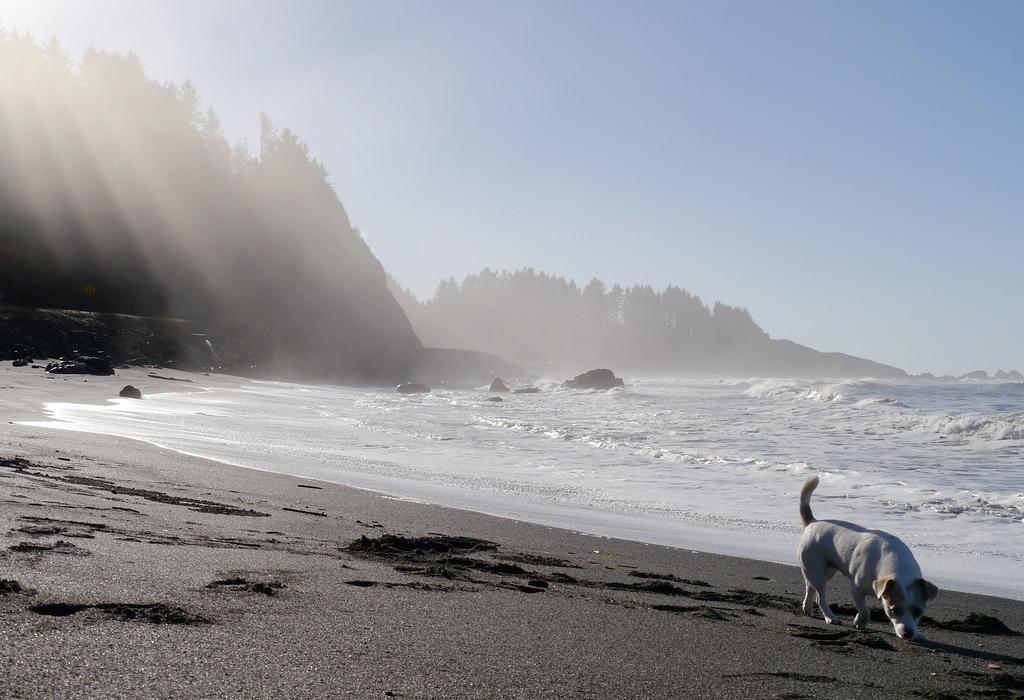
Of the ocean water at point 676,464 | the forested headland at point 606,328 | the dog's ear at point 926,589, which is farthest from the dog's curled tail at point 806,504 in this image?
the forested headland at point 606,328

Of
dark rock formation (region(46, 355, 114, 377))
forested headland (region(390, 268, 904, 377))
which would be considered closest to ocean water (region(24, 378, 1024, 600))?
dark rock formation (region(46, 355, 114, 377))

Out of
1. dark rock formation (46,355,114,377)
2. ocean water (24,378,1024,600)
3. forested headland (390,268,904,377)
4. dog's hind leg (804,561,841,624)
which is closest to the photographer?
dog's hind leg (804,561,841,624)

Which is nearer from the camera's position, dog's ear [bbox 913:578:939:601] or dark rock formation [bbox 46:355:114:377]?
dog's ear [bbox 913:578:939:601]

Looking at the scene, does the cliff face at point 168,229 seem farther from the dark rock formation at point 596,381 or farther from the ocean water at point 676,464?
the ocean water at point 676,464

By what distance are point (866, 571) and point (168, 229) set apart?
61.6 meters

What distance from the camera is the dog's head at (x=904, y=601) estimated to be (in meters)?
4.08

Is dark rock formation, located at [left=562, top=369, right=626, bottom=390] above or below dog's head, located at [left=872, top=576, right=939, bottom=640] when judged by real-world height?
above

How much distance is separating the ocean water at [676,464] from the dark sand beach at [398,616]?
6.26ft

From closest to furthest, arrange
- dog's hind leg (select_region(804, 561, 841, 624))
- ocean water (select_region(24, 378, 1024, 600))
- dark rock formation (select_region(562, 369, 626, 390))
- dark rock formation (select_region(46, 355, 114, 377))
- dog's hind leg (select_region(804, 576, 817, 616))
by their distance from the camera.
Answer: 1. dog's hind leg (select_region(804, 561, 841, 624))
2. dog's hind leg (select_region(804, 576, 817, 616))
3. ocean water (select_region(24, 378, 1024, 600))
4. dark rock formation (select_region(46, 355, 114, 377))
5. dark rock formation (select_region(562, 369, 626, 390))

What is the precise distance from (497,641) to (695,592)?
2041 millimetres

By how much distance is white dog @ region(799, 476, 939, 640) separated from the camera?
411cm

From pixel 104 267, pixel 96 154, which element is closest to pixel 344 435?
pixel 104 267

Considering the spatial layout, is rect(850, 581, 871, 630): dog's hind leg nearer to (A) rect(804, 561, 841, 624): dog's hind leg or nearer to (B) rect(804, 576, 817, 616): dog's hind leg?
(A) rect(804, 561, 841, 624): dog's hind leg

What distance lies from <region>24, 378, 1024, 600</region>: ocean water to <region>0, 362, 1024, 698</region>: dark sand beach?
191cm
